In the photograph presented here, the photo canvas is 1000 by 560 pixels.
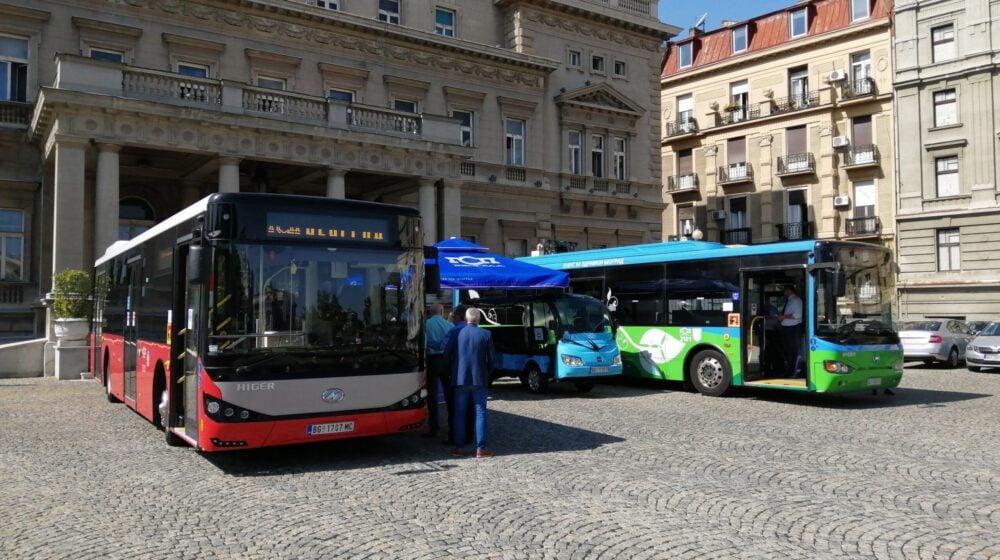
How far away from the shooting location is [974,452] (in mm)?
9680

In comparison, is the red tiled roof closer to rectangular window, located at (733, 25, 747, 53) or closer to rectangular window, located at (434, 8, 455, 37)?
rectangular window, located at (733, 25, 747, 53)

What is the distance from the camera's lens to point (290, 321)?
27.7 feet

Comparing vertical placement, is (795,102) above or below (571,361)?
above

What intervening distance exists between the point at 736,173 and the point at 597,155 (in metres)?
15.4

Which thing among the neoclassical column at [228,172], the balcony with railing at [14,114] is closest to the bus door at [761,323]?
the neoclassical column at [228,172]

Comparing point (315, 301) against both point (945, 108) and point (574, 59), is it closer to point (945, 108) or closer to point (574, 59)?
point (574, 59)

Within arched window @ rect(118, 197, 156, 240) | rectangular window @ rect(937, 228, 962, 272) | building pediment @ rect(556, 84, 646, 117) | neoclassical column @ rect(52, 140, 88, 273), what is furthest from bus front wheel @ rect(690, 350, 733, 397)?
rectangular window @ rect(937, 228, 962, 272)

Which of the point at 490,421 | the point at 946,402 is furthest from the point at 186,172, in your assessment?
the point at 946,402

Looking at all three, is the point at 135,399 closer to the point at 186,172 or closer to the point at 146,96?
the point at 146,96

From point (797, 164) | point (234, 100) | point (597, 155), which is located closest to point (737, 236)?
point (797, 164)

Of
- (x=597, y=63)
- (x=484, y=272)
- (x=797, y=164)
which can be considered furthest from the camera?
(x=797, y=164)

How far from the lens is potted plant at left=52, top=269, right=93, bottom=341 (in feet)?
61.0

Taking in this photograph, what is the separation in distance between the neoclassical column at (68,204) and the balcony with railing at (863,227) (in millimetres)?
37726

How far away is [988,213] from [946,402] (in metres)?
26.9
